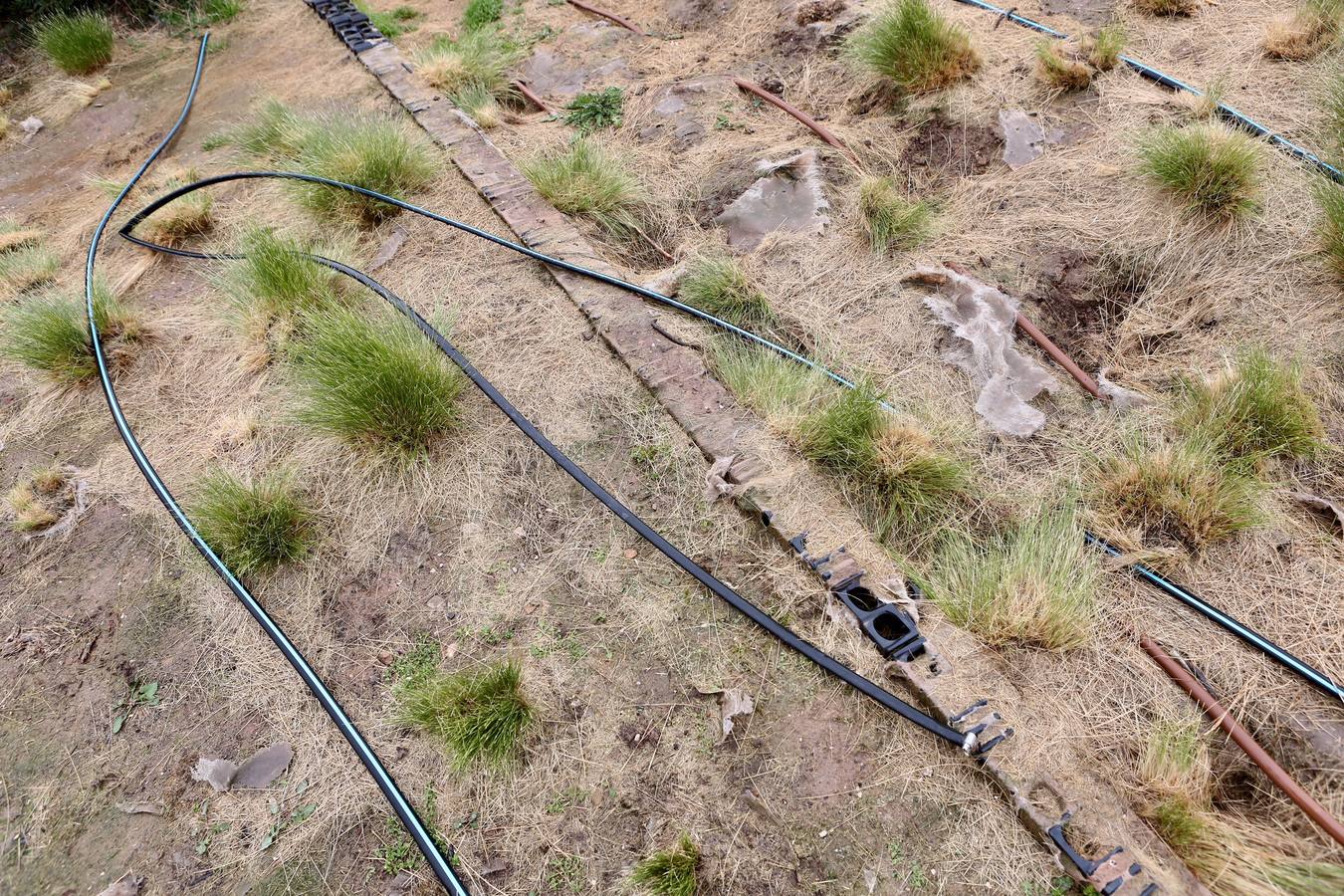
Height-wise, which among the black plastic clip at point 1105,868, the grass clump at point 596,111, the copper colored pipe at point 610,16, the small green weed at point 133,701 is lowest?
the black plastic clip at point 1105,868

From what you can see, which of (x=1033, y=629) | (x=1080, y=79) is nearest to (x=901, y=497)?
(x=1033, y=629)

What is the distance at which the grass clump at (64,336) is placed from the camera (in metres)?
3.29

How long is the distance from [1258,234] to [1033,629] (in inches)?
80.0

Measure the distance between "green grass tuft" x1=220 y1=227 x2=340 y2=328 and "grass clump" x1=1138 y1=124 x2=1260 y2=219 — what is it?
3403mm

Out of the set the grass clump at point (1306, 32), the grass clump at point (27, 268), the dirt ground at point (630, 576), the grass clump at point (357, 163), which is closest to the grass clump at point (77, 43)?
the dirt ground at point (630, 576)

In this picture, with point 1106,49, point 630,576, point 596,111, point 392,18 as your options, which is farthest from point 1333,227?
point 392,18

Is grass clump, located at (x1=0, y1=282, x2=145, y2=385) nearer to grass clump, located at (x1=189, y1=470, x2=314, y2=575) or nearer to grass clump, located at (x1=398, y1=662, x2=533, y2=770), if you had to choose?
grass clump, located at (x1=189, y1=470, x2=314, y2=575)

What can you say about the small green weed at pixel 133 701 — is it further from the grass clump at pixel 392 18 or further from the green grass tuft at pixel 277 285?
the grass clump at pixel 392 18

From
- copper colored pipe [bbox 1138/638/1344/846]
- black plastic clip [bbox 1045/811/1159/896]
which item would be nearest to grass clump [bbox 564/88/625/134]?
copper colored pipe [bbox 1138/638/1344/846]

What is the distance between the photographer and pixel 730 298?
10.7ft

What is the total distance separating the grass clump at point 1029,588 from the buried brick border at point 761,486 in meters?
0.08

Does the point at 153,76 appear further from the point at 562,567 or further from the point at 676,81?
the point at 562,567

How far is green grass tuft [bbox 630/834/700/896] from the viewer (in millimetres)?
1873

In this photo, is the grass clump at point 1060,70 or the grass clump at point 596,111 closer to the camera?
the grass clump at point 1060,70
